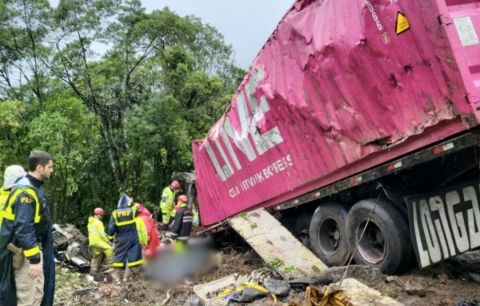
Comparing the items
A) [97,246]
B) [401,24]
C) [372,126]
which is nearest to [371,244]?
[372,126]

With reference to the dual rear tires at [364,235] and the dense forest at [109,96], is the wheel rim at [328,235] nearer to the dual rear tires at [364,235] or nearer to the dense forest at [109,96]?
the dual rear tires at [364,235]

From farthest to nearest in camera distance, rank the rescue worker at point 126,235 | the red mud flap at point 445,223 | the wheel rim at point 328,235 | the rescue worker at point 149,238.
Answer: the rescue worker at point 149,238
the rescue worker at point 126,235
the wheel rim at point 328,235
the red mud flap at point 445,223

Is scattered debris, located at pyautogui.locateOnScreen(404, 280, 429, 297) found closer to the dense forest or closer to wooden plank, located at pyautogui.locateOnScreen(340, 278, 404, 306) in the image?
wooden plank, located at pyautogui.locateOnScreen(340, 278, 404, 306)

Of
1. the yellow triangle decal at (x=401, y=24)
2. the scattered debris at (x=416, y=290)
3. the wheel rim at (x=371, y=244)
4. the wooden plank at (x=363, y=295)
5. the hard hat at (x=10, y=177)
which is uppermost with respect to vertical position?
the hard hat at (x=10, y=177)

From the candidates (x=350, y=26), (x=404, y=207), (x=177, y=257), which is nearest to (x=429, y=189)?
(x=404, y=207)

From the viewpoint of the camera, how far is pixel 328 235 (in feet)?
20.4

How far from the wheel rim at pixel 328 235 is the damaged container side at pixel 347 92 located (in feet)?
1.79

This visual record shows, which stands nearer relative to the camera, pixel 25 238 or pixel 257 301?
pixel 25 238

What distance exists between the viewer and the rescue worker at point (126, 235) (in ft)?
25.5

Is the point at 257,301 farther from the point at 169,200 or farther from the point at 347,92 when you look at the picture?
the point at 169,200

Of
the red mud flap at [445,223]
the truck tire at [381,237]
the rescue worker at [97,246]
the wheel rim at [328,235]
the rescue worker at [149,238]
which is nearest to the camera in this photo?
the red mud flap at [445,223]

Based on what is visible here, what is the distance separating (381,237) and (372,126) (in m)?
1.34

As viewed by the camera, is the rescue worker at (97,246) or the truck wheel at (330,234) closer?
the truck wheel at (330,234)

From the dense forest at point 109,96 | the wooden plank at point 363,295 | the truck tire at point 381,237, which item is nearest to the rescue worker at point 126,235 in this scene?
the truck tire at point 381,237
